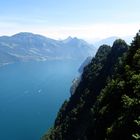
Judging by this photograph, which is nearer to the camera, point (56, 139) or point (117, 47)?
point (56, 139)

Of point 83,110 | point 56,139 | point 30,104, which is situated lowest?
point 30,104

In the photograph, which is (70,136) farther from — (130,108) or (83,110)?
(130,108)

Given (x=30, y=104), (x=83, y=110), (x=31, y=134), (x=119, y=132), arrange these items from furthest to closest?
1. (x=30, y=104)
2. (x=31, y=134)
3. (x=83, y=110)
4. (x=119, y=132)

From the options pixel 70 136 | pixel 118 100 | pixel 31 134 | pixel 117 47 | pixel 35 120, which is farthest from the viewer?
pixel 35 120

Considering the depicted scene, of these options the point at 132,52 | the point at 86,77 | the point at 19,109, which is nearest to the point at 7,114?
the point at 19,109

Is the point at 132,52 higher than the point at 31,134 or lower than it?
higher

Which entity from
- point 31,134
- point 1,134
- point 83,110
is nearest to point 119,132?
point 83,110
